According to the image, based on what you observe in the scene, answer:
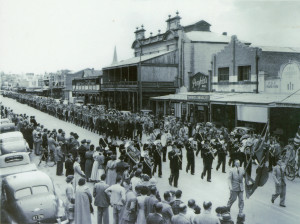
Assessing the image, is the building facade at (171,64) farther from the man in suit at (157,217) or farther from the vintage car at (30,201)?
the man in suit at (157,217)

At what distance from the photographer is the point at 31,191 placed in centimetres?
992

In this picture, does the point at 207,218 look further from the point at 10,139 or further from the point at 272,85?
the point at 272,85

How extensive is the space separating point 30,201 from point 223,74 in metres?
24.1

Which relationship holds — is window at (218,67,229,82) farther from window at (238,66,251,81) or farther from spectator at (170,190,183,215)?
spectator at (170,190,183,215)

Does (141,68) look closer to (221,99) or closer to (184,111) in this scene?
(184,111)

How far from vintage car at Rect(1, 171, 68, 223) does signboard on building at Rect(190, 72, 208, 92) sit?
79.3 ft

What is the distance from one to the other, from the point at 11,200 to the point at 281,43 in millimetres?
31343

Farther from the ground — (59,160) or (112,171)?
(112,171)

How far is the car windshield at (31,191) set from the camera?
9.72 metres

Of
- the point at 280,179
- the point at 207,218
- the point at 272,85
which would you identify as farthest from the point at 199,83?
the point at 207,218

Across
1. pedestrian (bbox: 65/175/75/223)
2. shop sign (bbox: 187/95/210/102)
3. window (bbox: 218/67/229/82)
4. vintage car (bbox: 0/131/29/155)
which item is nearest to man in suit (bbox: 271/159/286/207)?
pedestrian (bbox: 65/175/75/223)

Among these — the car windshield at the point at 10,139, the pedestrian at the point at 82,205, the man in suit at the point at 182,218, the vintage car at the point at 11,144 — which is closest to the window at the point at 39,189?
the pedestrian at the point at 82,205

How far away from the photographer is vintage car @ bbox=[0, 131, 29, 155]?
55.5ft

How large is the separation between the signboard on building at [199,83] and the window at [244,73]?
4452mm
